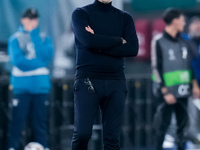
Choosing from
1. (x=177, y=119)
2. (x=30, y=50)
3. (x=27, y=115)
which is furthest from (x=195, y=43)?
(x=27, y=115)

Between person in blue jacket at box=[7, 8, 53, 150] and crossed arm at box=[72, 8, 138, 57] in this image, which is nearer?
crossed arm at box=[72, 8, 138, 57]

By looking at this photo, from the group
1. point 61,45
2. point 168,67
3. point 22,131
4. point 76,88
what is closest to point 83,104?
point 76,88

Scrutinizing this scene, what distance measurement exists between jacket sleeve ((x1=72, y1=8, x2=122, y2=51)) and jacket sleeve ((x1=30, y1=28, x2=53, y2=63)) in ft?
8.90

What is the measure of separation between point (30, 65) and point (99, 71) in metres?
2.84

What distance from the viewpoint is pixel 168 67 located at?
786 cm

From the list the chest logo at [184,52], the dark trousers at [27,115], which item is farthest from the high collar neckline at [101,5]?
the dark trousers at [27,115]

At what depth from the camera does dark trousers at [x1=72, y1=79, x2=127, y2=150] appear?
17.5ft

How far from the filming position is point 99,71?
5.36 m

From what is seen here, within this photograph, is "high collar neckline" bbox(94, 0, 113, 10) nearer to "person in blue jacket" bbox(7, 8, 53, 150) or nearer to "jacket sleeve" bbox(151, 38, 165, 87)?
"jacket sleeve" bbox(151, 38, 165, 87)

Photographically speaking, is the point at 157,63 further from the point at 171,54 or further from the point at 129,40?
the point at 129,40

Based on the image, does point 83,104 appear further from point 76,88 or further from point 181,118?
point 181,118

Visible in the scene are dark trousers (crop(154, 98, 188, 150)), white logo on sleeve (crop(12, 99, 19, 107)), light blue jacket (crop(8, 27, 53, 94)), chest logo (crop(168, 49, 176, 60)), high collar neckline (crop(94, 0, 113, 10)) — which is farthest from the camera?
white logo on sleeve (crop(12, 99, 19, 107))

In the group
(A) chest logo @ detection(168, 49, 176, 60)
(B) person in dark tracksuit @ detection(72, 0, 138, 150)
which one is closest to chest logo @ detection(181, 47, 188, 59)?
(A) chest logo @ detection(168, 49, 176, 60)

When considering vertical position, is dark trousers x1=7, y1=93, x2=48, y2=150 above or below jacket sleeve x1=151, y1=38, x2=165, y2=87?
below
